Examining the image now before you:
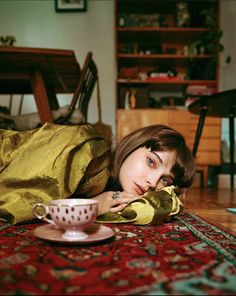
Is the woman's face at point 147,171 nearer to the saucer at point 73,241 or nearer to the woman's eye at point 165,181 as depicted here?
the woman's eye at point 165,181

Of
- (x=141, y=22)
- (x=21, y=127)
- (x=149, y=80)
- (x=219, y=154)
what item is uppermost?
(x=141, y=22)

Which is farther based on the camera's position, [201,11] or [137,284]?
[201,11]

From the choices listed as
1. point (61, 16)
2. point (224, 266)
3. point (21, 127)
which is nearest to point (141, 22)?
point (61, 16)

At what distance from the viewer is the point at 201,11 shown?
11.8 feet

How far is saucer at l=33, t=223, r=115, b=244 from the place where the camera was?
2.43 feet

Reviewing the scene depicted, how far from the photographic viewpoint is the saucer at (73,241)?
741 mm

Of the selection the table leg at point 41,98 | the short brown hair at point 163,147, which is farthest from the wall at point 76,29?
the short brown hair at point 163,147

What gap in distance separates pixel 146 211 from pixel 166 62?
3.03 m

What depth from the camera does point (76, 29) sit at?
390 centimetres

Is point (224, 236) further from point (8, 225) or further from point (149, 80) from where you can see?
point (149, 80)

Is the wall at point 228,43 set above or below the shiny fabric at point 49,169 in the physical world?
above

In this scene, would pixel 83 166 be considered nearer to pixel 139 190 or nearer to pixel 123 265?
pixel 139 190

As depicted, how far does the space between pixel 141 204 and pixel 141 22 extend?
3.10 metres

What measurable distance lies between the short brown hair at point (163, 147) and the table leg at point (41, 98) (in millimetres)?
833
